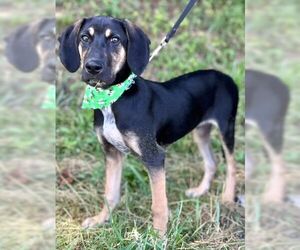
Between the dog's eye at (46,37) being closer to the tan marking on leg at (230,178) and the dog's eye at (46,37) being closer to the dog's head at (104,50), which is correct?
the dog's head at (104,50)

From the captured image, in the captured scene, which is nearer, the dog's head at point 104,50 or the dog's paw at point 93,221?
the dog's head at point 104,50

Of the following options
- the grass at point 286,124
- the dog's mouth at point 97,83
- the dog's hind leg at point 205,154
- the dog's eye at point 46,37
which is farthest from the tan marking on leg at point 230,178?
the dog's eye at point 46,37

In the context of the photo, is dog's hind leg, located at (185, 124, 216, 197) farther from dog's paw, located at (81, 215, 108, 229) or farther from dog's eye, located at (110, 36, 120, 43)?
dog's eye, located at (110, 36, 120, 43)

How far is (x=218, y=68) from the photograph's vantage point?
407 centimetres

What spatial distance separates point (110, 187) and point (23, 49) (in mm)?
861

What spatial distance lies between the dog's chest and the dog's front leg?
174 mm

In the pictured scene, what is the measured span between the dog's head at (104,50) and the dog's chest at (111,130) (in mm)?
157

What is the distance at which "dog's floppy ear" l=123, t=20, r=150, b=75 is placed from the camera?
3.36 meters

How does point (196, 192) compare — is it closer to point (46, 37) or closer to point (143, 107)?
point (143, 107)

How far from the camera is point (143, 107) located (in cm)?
347

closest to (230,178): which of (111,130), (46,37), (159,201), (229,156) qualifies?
(229,156)

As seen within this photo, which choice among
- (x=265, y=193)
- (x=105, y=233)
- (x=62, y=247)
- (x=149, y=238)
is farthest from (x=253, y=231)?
(x=62, y=247)

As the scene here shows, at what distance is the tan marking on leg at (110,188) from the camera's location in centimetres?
371

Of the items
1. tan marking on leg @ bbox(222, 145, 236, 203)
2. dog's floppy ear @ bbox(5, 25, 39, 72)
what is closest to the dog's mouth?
dog's floppy ear @ bbox(5, 25, 39, 72)
